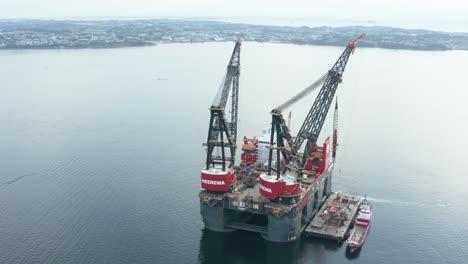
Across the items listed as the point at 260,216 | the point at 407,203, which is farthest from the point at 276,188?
the point at 407,203

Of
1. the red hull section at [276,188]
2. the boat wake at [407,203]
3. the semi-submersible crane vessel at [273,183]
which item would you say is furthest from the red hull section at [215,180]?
the boat wake at [407,203]

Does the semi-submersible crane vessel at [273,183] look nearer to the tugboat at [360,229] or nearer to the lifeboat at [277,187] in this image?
the lifeboat at [277,187]

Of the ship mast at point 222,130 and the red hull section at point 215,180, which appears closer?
the red hull section at point 215,180

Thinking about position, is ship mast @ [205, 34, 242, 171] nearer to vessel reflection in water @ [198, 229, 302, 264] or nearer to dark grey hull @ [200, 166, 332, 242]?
dark grey hull @ [200, 166, 332, 242]

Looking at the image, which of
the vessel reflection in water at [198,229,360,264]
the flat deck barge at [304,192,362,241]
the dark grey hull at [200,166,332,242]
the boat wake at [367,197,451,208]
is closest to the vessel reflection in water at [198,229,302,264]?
the vessel reflection in water at [198,229,360,264]

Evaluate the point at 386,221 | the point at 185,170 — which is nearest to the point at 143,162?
the point at 185,170

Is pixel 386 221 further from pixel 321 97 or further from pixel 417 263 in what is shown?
pixel 321 97
